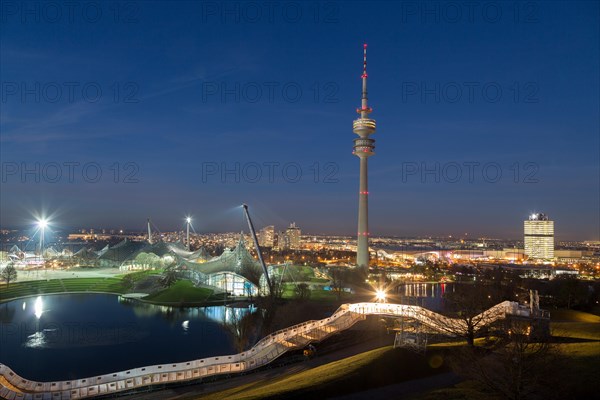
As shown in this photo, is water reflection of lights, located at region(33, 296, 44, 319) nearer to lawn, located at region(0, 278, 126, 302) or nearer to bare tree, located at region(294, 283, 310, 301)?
lawn, located at region(0, 278, 126, 302)

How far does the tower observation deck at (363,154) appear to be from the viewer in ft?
225

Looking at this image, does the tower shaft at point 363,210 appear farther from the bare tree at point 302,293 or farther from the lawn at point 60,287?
the lawn at point 60,287

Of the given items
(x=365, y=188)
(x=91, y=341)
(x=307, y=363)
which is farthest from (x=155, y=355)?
(x=365, y=188)

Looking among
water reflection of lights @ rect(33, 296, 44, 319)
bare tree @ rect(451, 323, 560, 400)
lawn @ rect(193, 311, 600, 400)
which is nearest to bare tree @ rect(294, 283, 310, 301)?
lawn @ rect(193, 311, 600, 400)

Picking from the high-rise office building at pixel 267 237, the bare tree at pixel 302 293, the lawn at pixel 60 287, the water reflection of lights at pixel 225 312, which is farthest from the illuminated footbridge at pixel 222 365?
the high-rise office building at pixel 267 237

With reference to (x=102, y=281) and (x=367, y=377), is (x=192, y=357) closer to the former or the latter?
(x=367, y=377)

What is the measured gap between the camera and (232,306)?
111 ft

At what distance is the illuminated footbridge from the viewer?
14102 mm

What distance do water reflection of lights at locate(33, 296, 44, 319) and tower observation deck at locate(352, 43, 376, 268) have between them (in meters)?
44.5

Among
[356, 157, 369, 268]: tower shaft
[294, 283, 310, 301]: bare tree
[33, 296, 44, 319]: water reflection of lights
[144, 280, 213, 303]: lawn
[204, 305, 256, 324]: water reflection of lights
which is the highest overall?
[356, 157, 369, 268]: tower shaft

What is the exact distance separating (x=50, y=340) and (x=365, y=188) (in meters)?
52.9

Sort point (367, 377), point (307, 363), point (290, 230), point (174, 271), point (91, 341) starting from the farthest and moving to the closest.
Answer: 1. point (290, 230)
2. point (174, 271)
3. point (91, 341)
4. point (307, 363)
5. point (367, 377)

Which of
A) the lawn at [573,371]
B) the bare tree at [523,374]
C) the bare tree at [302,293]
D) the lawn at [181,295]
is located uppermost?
the bare tree at [523,374]

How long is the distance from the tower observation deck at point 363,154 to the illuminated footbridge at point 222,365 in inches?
1845
